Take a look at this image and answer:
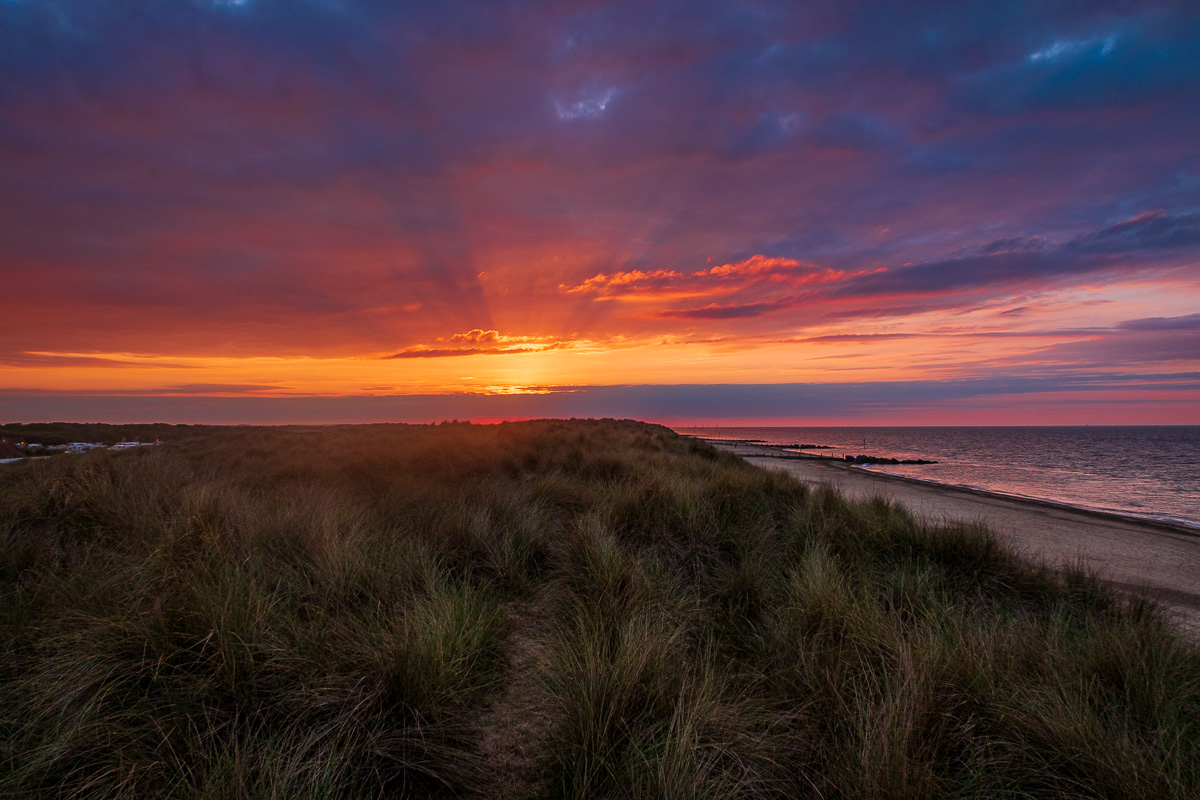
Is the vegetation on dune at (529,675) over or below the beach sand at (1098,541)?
over

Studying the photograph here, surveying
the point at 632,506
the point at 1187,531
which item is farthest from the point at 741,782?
the point at 1187,531

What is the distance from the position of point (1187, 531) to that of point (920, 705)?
14658mm

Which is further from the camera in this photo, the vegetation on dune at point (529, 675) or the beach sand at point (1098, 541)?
the beach sand at point (1098, 541)

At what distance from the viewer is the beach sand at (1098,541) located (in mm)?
6473

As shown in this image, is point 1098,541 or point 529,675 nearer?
point 529,675

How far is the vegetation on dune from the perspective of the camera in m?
2.34

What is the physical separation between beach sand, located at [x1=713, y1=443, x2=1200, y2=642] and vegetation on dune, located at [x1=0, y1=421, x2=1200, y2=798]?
227cm

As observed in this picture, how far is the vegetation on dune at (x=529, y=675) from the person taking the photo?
2340mm

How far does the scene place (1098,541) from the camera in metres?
9.65

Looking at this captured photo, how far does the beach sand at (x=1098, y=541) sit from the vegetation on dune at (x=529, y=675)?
2.27 m

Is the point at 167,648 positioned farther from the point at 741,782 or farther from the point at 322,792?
the point at 741,782

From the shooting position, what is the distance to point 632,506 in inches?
272

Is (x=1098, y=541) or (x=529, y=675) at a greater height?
(x=529, y=675)

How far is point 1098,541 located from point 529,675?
1204 cm
